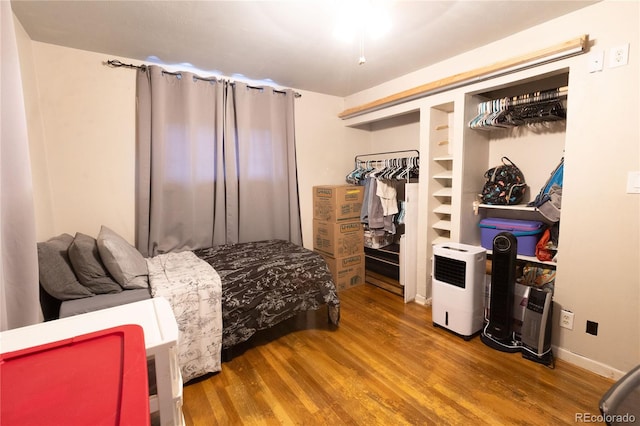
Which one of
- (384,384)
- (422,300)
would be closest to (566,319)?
(422,300)

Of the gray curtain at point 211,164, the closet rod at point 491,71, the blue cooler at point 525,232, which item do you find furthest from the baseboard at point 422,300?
the closet rod at point 491,71

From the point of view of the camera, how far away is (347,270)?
11.6 feet

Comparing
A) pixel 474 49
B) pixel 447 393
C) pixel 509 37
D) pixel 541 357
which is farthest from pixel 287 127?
pixel 541 357

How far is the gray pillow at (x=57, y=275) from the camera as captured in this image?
5.64 feet

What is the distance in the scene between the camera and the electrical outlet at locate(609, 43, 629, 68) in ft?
5.79

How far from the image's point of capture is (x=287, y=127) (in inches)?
135

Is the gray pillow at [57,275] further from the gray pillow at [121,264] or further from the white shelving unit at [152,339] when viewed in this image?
the white shelving unit at [152,339]

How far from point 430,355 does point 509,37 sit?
8.43ft

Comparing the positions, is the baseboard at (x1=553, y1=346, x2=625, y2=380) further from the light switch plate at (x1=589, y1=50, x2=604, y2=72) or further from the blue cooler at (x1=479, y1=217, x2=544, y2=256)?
the light switch plate at (x1=589, y1=50, x2=604, y2=72)

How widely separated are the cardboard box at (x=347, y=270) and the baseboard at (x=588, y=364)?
6.48 ft

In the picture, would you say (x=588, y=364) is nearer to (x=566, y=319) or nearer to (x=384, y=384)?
(x=566, y=319)

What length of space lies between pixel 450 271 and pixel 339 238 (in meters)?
1.34

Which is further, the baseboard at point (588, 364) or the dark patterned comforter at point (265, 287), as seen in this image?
the dark patterned comforter at point (265, 287)

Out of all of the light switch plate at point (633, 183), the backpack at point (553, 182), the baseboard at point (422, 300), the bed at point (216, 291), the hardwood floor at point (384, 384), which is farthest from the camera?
the baseboard at point (422, 300)
